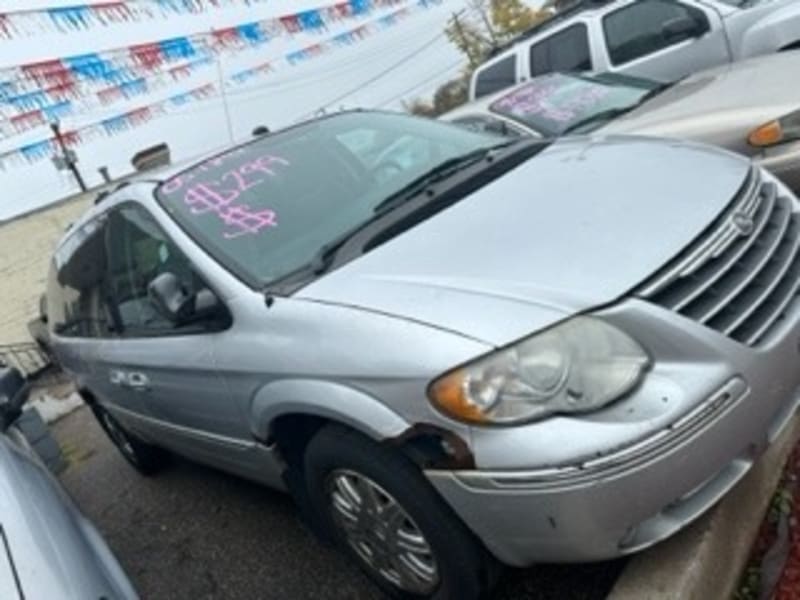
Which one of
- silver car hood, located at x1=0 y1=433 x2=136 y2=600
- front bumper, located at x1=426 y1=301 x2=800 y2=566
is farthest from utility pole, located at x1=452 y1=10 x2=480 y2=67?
front bumper, located at x1=426 y1=301 x2=800 y2=566

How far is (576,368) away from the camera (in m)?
2.02

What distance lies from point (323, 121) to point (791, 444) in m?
2.35

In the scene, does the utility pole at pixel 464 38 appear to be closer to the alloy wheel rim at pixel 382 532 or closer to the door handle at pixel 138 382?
the door handle at pixel 138 382

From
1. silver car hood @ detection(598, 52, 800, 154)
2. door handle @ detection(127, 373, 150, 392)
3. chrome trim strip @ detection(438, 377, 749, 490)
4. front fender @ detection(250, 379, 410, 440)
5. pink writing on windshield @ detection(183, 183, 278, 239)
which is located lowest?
silver car hood @ detection(598, 52, 800, 154)

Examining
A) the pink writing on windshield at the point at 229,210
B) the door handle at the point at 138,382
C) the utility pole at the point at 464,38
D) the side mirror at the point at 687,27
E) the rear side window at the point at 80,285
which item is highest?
the pink writing on windshield at the point at 229,210

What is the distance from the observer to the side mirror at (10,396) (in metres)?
3.19

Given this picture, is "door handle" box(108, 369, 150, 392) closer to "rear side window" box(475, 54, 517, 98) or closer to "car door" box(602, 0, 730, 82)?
"car door" box(602, 0, 730, 82)

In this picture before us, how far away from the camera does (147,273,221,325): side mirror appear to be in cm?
273

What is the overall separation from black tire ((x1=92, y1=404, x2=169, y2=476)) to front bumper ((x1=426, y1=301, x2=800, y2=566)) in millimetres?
2823

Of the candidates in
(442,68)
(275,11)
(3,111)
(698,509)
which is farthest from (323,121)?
(442,68)

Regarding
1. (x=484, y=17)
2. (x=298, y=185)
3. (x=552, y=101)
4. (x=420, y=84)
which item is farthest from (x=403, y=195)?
(x=484, y=17)

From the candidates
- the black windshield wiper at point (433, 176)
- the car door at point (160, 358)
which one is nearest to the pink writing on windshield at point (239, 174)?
the car door at point (160, 358)

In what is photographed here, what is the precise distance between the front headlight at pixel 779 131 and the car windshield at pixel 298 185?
58.6 inches

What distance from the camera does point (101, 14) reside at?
14562mm
